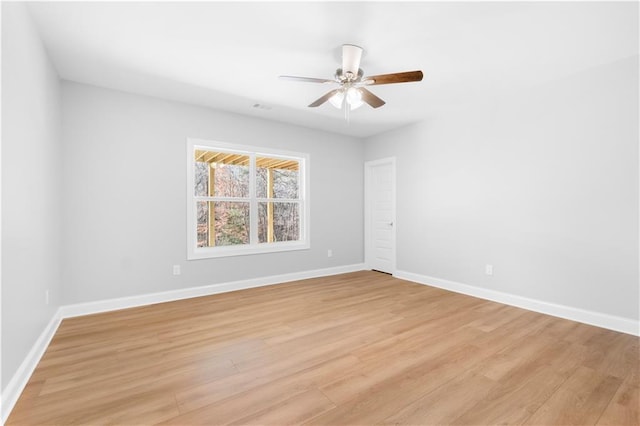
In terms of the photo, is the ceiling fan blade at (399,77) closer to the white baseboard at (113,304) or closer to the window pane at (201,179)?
the window pane at (201,179)

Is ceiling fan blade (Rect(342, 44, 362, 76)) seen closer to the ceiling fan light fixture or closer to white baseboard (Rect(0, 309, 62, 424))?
the ceiling fan light fixture

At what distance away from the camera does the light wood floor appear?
5.28ft

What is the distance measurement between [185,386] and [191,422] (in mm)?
372

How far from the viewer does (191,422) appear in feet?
5.00

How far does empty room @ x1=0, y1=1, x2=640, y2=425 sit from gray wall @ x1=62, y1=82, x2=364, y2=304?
24 mm

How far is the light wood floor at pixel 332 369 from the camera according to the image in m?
1.61

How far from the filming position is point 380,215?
5.44m

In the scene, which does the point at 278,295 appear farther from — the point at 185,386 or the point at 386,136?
the point at 386,136

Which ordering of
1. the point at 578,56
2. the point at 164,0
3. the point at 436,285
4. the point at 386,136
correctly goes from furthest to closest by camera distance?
1. the point at 386,136
2. the point at 436,285
3. the point at 578,56
4. the point at 164,0

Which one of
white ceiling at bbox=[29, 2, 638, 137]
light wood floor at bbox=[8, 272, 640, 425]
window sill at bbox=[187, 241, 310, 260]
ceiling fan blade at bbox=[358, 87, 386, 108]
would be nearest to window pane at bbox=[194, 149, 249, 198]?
window sill at bbox=[187, 241, 310, 260]

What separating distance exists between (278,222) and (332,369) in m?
3.05

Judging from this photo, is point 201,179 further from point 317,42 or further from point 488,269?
point 488,269

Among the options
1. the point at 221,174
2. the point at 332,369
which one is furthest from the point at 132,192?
the point at 332,369

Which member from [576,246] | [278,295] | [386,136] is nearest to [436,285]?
[576,246]
